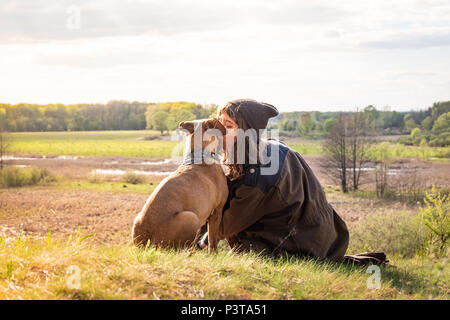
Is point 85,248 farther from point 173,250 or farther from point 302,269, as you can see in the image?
point 302,269

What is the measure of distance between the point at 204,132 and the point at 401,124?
212 ft

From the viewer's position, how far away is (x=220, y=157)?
5598mm

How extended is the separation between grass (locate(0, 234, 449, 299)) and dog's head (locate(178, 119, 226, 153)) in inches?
49.7

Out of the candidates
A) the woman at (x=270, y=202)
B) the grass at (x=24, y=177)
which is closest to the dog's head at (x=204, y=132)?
the woman at (x=270, y=202)

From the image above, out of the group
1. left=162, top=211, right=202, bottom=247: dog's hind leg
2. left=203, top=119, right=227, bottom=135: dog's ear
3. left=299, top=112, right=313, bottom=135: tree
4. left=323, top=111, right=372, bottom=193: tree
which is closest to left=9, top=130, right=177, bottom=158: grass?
left=299, top=112, right=313, bottom=135: tree

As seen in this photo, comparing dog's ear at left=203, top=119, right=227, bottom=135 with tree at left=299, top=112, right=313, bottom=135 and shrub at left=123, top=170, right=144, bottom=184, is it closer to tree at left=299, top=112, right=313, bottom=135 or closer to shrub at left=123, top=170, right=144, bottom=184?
shrub at left=123, top=170, right=144, bottom=184

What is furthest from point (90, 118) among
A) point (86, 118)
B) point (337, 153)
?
point (337, 153)

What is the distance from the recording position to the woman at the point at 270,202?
5.72 meters

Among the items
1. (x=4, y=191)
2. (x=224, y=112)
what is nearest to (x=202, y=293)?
(x=224, y=112)

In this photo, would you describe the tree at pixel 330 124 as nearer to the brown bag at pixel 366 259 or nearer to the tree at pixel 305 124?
the tree at pixel 305 124

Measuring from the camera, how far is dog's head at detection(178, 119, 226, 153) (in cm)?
531

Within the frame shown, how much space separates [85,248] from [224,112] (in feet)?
7.62

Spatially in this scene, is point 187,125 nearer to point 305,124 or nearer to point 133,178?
point 133,178

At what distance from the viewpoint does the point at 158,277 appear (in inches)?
155
